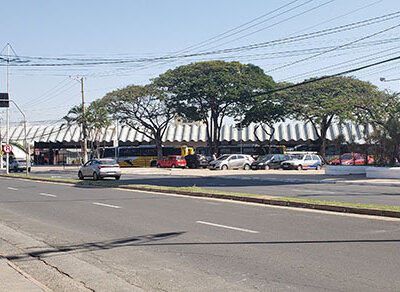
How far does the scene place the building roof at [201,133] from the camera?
71.8m

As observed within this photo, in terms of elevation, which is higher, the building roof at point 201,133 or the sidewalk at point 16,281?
the building roof at point 201,133

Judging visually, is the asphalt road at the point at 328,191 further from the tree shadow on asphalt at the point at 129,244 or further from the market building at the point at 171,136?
the market building at the point at 171,136

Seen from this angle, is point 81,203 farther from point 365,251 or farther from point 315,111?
point 315,111

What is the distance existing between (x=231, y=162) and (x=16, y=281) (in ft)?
142

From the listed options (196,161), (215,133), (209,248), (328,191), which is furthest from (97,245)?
(215,133)

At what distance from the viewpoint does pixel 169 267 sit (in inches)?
293

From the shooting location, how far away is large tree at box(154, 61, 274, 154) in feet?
176

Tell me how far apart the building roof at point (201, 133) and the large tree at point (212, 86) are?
39.7 feet

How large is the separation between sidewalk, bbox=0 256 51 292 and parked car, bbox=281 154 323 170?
40821mm

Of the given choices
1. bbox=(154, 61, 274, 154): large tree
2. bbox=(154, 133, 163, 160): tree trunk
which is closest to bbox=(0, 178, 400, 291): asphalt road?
bbox=(154, 61, 274, 154): large tree

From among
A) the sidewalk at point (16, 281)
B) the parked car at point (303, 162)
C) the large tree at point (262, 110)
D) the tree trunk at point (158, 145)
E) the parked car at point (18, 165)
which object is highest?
the large tree at point (262, 110)

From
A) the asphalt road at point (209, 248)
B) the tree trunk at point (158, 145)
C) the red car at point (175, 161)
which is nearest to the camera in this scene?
the asphalt road at point (209, 248)

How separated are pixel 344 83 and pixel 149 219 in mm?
46789

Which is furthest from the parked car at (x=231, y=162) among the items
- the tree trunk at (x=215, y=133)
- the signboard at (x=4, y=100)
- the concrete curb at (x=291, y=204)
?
the concrete curb at (x=291, y=204)
